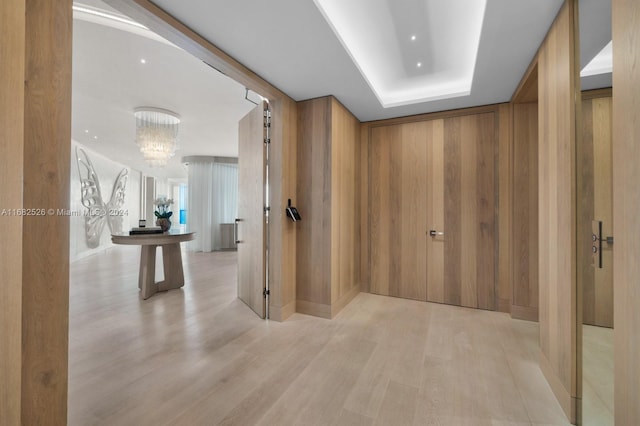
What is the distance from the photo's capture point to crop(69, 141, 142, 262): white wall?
6.15m

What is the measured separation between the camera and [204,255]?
7.42 meters

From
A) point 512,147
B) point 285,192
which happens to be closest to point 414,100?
point 512,147

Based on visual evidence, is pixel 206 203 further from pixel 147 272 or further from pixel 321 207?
pixel 321 207

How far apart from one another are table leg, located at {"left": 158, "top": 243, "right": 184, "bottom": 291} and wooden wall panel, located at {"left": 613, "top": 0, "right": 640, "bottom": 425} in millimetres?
4657

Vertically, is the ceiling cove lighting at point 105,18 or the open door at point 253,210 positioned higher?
the ceiling cove lighting at point 105,18

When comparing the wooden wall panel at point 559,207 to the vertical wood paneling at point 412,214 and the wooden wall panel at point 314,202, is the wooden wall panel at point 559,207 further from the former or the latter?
the wooden wall panel at point 314,202

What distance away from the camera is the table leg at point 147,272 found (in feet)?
12.3

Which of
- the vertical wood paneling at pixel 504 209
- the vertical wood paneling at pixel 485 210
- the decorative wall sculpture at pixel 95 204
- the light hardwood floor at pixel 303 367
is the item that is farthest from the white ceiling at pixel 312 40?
the decorative wall sculpture at pixel 95 204

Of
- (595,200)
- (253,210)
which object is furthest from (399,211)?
(595,200)

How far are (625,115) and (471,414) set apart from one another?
1792mm

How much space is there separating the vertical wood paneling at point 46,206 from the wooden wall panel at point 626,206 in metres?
2.43

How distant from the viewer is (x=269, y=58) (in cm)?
234

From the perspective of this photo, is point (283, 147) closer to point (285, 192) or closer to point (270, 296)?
point (285, 192)

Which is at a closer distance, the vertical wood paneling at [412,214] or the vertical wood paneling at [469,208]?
the vertical wood paneling at [469,208]
